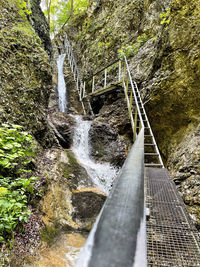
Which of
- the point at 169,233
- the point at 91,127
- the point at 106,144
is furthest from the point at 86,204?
the point at 91,127

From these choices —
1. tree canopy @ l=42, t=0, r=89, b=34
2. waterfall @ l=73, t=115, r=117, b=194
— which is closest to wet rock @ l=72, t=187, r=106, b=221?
waterfall @ l=73, t=115, r=117, b=194

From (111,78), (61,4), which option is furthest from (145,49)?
(61,4)

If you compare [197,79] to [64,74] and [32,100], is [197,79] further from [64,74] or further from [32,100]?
[64,74]

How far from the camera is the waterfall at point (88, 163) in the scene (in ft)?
20.2

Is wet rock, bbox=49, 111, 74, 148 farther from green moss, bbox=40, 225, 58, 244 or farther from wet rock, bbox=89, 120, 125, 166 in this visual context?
green moss, bbox=40, 225, 58, 244

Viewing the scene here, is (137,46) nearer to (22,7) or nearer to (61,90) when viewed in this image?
(22,7)

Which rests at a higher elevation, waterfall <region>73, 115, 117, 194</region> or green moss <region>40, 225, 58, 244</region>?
waterfall <region>73, 115, 117, 194</region>

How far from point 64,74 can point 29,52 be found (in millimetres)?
11730

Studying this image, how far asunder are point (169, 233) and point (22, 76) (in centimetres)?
510

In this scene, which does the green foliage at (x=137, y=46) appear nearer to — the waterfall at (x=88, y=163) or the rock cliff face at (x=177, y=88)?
the rock cliff face at (x=177, y=88)

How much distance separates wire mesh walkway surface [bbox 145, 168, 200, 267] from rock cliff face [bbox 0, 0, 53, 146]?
3.46 m

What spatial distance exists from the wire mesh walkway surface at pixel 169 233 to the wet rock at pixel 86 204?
2.35m

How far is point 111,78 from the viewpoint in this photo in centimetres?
993

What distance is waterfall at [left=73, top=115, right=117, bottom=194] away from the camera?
6.15 m
